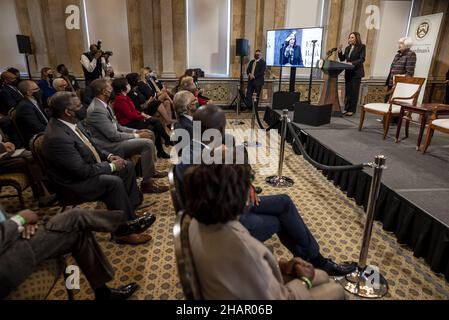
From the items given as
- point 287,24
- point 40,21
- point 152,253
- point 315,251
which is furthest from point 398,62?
point 40,21

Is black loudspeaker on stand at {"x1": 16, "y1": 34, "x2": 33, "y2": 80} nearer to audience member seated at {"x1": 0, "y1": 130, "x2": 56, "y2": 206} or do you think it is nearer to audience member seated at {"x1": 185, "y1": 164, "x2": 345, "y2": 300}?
audience member seated at {"x1": 0, "y1": 130, "x2": 56, "y2": 206}

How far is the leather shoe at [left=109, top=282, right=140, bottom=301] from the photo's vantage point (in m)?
1.85

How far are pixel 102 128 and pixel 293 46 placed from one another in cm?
513

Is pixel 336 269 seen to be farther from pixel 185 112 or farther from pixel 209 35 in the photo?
pixel 209 35

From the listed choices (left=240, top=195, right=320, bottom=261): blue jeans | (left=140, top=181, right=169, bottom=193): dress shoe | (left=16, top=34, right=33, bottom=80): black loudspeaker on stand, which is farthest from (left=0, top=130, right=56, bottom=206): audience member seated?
(left=16, top=34, right=33, bottom=80): black loudspeaker on stand

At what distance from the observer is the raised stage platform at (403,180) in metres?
2.28

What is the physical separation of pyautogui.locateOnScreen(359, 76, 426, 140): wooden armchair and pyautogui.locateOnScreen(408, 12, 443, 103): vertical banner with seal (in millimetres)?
2412

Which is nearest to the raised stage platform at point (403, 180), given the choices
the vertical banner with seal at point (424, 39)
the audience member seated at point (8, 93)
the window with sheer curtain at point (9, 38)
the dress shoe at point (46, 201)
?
the vertical banner with seal at point (424, 39)

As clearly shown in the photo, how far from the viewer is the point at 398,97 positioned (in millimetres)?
4473

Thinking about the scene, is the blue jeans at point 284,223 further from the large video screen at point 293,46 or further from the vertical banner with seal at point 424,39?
the vertical banner with seal at point 424,39

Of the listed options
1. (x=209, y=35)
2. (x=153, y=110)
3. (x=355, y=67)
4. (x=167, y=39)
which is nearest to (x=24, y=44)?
(x=167, y=39)

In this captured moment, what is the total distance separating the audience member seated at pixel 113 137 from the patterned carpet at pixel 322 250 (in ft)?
1.12

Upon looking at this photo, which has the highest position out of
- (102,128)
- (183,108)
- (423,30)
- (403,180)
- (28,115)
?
(423,30)
